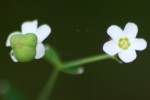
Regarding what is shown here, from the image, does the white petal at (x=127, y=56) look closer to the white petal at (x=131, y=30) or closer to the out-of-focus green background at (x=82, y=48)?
the white petal at (x=131, y=30)

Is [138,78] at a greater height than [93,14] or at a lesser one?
lesser

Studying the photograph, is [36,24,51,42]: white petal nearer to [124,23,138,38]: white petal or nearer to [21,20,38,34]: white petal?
[21,20,38,34]: white petal

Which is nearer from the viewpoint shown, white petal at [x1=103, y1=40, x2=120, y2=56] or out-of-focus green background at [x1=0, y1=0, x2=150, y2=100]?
white petal at [x1=103, y1=40, x2=120, y2=56]

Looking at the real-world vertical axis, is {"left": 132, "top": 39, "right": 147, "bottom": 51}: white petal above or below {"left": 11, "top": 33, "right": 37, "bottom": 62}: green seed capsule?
below

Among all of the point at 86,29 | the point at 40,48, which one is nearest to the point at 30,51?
the point at 40,48

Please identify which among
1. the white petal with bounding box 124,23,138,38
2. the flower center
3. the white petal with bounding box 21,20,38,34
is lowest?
the flower center

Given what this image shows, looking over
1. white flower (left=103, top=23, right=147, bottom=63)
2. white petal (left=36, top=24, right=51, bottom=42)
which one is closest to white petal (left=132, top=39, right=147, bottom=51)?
white flower (left=103, top=23, right=147, bottom=63)

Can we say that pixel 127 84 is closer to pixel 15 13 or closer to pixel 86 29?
pixel 86 29
